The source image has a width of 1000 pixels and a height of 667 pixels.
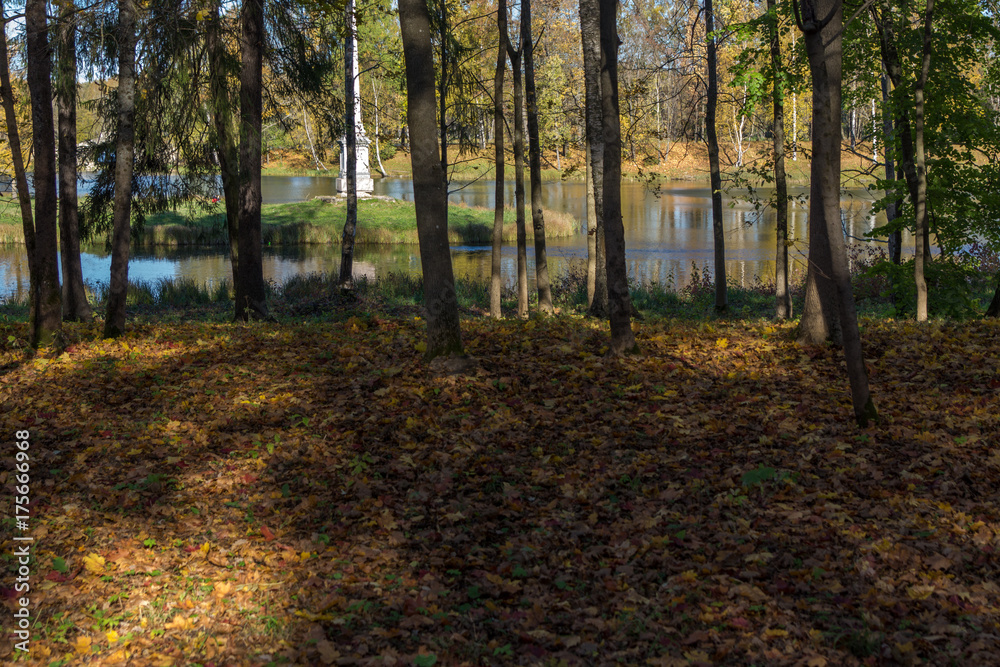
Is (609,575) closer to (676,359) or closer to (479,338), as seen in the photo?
(676,359)

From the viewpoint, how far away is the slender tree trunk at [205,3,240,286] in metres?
11.7

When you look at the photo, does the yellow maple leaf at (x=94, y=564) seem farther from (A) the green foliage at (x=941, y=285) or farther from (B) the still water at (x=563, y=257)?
(B) the still water at (x=563, y=257)

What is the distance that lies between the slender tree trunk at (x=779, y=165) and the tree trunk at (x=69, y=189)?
11.6 meters

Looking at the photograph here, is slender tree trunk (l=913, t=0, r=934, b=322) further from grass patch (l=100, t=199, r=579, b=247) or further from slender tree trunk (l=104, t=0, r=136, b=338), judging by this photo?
grass patch (l=100, t=199, r=579, b=247)

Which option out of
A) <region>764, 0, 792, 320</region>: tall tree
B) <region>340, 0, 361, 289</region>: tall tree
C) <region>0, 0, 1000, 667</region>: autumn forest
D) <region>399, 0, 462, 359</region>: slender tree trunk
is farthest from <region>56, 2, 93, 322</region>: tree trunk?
<region>764, 0, 792, 320</region>: tall tree

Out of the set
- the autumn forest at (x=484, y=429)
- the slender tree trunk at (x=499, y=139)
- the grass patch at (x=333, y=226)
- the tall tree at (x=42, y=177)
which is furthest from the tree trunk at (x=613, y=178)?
the grass patch at (x=333, y=226)

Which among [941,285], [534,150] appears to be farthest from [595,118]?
[941,285]

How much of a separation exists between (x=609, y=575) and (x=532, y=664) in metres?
1.12

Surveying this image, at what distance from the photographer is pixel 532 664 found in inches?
162

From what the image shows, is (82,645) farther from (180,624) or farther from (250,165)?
(250,165)

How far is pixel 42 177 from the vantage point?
32.8 ft

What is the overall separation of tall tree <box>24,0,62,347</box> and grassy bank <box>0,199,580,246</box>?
20.8 meters

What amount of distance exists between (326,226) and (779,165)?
76.9 ft

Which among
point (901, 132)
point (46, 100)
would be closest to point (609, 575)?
point (46, 100)
